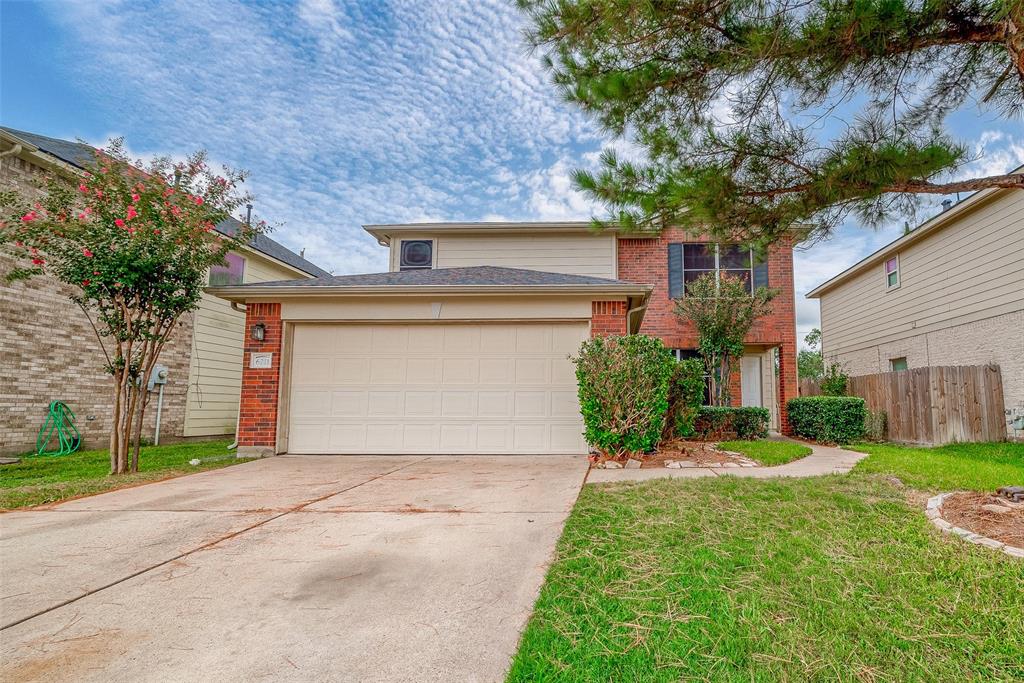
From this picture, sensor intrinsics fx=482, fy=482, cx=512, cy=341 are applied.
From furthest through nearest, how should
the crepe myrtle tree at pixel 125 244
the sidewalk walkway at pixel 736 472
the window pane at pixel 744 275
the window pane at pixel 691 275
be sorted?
the window pane at pixel 691 275
the window pane at pixel 744 275
the crepe myrtle tree at pixel 125 244
the sidewalk walkway at pixel 736 472

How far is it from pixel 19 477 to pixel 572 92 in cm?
744

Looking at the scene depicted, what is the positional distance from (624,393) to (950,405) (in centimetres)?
716

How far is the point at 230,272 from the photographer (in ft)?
36.5

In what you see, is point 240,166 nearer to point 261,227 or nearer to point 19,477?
point 261,227

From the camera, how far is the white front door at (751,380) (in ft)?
37.1

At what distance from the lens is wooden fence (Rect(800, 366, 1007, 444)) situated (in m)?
8.52

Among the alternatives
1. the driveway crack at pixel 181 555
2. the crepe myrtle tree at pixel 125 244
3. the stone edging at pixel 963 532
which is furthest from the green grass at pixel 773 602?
the crepe myrtle tree at pixel 125 244

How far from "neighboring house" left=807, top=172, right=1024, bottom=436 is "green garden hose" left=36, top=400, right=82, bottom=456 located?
45.5 feet

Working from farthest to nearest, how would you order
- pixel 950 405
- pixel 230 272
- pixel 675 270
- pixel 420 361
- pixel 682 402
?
pixel 675 270 < pixel 230 272 < pixel 950 405 < pixel 682 402 < pixel 420 361

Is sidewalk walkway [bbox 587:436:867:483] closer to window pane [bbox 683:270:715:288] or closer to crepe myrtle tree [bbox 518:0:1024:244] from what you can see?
crepe myrtle tree [bbox 518:0:1024:244]

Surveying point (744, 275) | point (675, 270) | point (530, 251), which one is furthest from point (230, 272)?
point (744, 275)

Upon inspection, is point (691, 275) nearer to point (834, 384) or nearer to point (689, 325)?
point (689, 325)

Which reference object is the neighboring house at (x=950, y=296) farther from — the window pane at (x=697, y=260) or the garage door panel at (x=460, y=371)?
Result: the garage door panel at (x=460, y=371)

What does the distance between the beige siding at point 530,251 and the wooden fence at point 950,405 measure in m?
6.32
